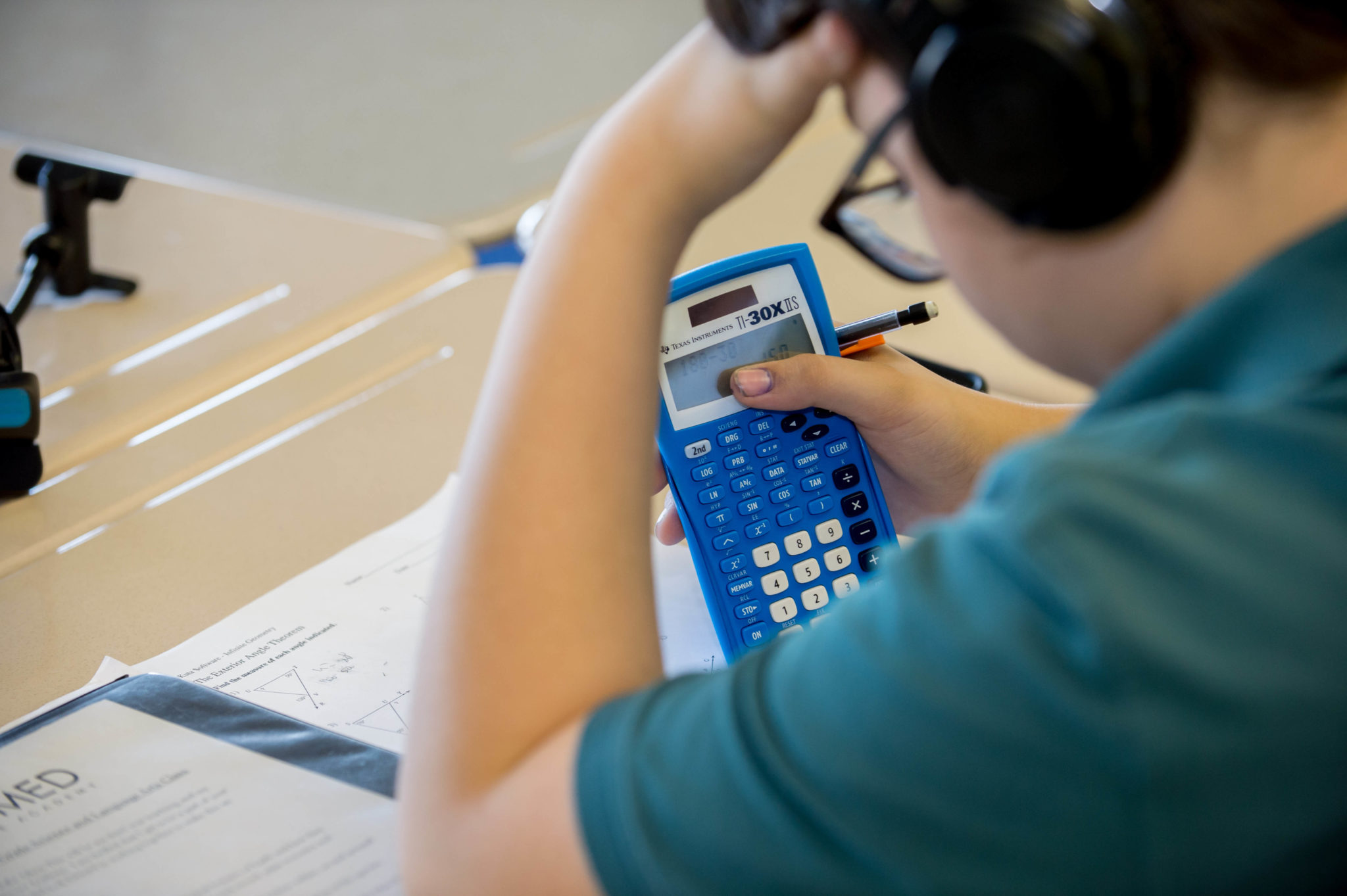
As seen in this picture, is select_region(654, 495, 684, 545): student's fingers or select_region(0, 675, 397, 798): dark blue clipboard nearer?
select_region(0, 675, 397, 798): dark blue clipboard

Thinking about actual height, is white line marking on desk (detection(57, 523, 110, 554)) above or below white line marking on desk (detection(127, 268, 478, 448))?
below

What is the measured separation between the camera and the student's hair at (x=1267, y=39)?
0.30 meters

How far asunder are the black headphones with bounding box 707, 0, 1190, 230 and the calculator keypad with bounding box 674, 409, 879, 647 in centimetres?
24

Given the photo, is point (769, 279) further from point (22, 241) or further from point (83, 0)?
point (83, 0)

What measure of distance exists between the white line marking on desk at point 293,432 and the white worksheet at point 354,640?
→ 15 centimetres

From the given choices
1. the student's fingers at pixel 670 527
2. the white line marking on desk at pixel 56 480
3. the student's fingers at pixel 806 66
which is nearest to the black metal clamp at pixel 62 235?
the white line marking on desk at pixel 56 480

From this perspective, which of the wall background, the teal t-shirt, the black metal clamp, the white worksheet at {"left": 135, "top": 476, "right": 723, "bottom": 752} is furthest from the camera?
the wall background

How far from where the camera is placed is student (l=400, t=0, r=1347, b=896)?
10.6 inches

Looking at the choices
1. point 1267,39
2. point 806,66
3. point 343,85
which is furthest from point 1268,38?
point 343,85

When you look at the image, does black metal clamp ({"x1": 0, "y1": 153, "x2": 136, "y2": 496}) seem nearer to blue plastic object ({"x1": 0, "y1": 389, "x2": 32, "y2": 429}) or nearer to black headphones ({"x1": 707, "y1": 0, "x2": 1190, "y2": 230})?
blue plastic object ({"x1": 0, "y1": 389, "x2": 32, "y2": 429})

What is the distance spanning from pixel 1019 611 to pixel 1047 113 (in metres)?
0.17

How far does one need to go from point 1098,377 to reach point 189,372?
71 cm

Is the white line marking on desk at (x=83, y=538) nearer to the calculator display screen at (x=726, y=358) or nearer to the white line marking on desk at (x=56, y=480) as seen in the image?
the white line marking on desk at (x=56, y=480)

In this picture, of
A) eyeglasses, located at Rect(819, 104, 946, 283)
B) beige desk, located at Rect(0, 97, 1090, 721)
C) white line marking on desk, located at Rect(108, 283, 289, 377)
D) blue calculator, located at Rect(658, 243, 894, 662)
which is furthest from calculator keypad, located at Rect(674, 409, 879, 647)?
white line marking on desk, located at Rect(108, 283, 289, 377)
